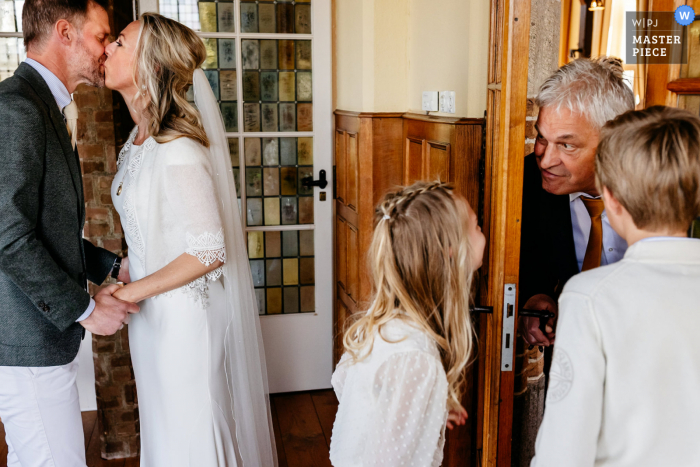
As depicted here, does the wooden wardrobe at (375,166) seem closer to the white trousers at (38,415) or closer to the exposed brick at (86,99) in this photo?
the white trousers at (38,415)

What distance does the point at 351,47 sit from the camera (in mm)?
3148

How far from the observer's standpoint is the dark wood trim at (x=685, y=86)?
6.30ft

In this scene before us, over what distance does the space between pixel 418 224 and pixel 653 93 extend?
1.25 m

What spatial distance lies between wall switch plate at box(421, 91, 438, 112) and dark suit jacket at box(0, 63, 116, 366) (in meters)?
1.40

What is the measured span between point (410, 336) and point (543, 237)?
73 cm

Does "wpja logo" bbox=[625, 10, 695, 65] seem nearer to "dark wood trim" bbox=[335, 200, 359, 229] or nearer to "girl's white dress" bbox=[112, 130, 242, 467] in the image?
"dark wood trim" bbox=[335, 200, 359, 229]

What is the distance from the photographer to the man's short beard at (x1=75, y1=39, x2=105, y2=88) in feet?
6.20

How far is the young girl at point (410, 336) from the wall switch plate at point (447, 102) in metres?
1.01

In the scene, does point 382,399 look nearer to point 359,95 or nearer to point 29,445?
point 29,445

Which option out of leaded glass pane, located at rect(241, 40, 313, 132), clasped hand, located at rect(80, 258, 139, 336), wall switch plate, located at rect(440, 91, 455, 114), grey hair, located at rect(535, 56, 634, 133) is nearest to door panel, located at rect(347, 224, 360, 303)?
leaded glass pane, located at rect(241, 40, 313, 132)

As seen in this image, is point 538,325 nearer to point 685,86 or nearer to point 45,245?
point 685,86

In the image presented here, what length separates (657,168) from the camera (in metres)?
1.05

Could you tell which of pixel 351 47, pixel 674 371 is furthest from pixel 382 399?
pixel 351 47

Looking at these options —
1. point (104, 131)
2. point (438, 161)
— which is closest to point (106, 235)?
point (104, 131)
